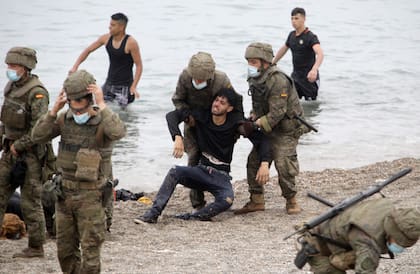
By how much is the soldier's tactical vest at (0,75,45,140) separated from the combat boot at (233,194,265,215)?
9.47 ft

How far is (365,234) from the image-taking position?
21.5 feet

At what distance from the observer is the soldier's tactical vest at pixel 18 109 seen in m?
8.73

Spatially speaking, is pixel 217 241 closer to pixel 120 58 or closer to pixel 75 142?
pixel 75 142

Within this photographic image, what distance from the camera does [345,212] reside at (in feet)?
22.4

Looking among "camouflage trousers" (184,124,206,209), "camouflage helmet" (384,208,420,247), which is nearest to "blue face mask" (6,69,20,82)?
"camouflage trousers" (184,124,206,209)

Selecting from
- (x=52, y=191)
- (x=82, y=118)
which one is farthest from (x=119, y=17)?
(x=82, y=118)

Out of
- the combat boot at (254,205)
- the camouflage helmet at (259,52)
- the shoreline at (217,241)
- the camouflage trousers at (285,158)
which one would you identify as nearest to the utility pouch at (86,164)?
the shoreline at (217,241)

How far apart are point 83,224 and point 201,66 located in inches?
108

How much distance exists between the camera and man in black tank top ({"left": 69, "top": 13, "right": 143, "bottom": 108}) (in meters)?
14.7

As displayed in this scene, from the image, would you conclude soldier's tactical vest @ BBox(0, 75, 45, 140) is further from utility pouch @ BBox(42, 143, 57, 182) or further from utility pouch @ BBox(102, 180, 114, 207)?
utility pouch @ BBox(102, 180, 114, 207)

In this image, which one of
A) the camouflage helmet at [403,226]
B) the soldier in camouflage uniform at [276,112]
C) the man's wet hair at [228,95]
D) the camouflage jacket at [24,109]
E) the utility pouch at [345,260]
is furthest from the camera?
the soldier in camouflage uniform at [276,112]

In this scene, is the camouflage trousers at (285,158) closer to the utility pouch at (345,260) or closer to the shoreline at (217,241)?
the shoreline at (217,241)

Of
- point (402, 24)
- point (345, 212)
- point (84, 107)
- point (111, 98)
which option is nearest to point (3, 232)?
point (84, 107)

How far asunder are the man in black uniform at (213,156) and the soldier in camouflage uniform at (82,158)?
2372mm
